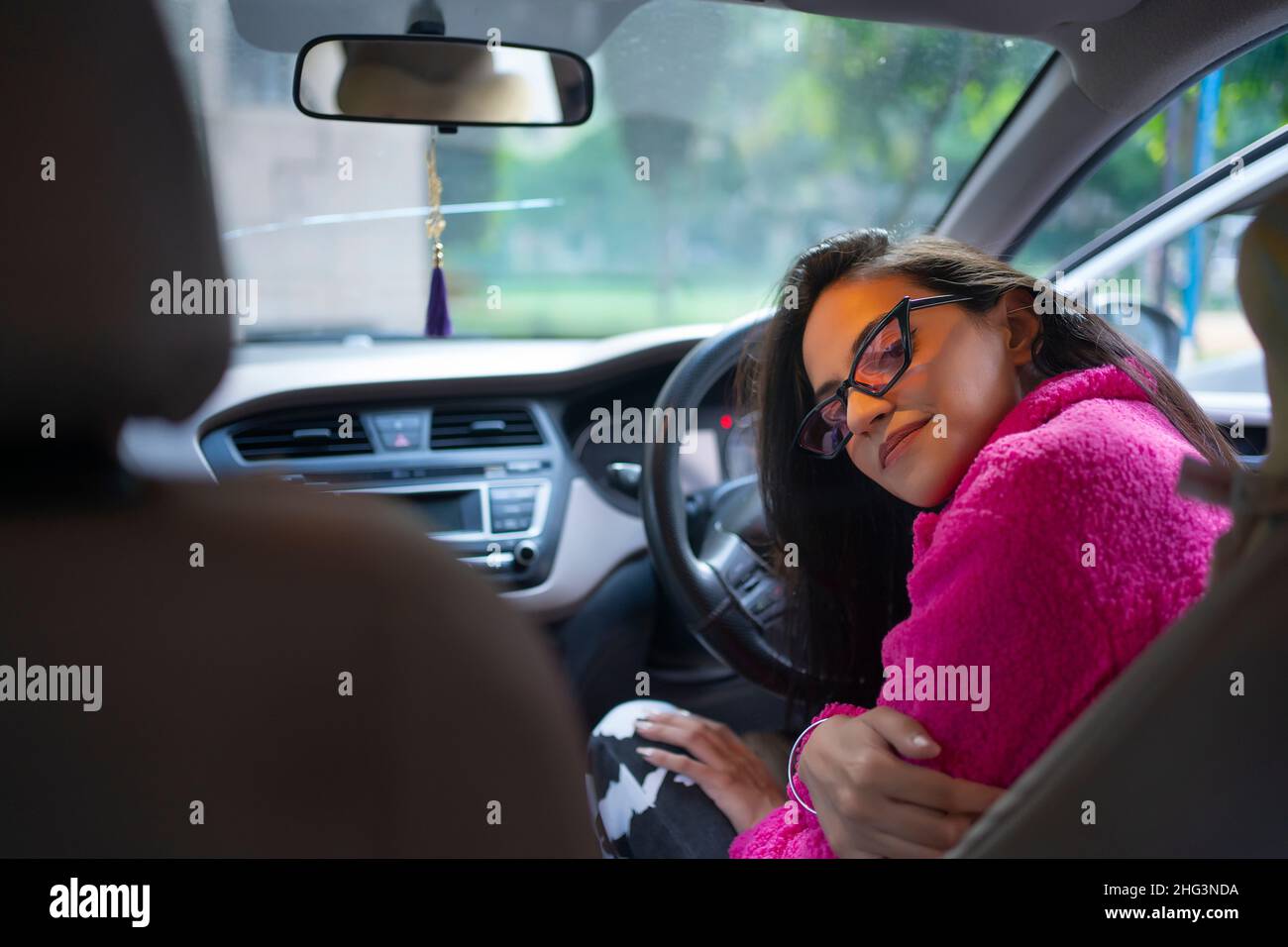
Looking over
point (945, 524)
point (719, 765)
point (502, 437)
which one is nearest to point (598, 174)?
point (502, 437)

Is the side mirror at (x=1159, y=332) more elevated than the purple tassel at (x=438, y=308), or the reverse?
the purple tassel at (x=438, y=308)

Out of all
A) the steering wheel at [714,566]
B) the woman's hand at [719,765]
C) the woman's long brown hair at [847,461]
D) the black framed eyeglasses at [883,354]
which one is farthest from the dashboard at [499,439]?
the black framed eyeglasses at [883,354]

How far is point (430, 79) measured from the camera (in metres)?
1.62

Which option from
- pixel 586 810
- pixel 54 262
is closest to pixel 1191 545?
pixel 586 810

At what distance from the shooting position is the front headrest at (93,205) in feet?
2.19

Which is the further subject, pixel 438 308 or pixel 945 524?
pixel 438 308

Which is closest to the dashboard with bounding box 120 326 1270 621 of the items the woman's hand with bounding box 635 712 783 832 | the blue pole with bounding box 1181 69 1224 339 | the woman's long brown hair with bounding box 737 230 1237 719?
the blue pole with bounding box 1181 69 1224 339

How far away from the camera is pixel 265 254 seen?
80.4 inches

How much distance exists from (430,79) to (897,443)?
3.21 feet

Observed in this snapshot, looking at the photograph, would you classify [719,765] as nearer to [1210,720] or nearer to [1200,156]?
[1210,720]

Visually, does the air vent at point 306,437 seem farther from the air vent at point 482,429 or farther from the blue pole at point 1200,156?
the blue pole at point 1200,156

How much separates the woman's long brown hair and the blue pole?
35.3 inches

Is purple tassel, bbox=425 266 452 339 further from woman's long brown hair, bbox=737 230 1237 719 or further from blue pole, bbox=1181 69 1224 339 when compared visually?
blue pole, bbox=1181 69 1224 339
